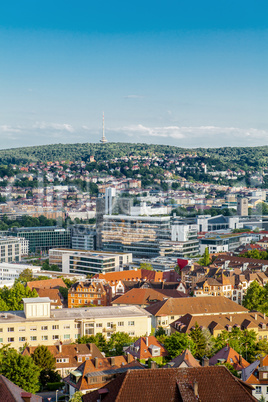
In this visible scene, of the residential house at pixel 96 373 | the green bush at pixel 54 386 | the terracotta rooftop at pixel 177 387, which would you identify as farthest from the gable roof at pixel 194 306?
the terracotta rooftop at pixel 177 387

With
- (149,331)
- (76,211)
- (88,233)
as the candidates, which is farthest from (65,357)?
(76,211)

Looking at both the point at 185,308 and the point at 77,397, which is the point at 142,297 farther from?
the point at 77,397

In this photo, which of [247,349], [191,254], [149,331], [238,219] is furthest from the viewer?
[238,219]

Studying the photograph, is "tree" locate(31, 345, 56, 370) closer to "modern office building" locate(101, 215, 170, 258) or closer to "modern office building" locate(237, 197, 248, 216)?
"modern office building" locate(101, 215, 170, 258)

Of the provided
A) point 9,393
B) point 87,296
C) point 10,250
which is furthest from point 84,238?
point 9,393

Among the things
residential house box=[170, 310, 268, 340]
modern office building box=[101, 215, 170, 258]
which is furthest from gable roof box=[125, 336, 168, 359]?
modern office building box=[101, 215, 170, 258]

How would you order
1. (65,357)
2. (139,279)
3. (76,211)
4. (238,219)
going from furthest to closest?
(76,211) → (238,219) → (139,279) → (65,357)

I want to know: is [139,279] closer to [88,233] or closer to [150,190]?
[88,233]

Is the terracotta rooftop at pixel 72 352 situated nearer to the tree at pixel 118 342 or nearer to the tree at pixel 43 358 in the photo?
the tree at pixel 43 358
